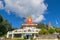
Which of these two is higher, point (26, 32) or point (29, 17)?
point (29, 17)

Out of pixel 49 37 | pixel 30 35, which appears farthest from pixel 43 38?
pixel 30 35

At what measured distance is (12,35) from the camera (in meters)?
66.9

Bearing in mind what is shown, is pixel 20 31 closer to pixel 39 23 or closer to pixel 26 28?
pixel 26 28

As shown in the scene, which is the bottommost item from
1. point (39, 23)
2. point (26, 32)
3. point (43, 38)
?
point (43, 38)

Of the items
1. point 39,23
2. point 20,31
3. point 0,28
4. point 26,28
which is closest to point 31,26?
point 26,28

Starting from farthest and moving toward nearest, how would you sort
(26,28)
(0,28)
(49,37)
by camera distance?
(26,28), (0,28), (49,37)

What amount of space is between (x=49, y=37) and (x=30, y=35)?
2447 centimetres

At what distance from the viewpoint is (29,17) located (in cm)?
8362

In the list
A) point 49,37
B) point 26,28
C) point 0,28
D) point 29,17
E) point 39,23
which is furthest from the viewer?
point 39,23

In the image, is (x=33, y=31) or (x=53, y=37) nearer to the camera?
(x=53, y=37)

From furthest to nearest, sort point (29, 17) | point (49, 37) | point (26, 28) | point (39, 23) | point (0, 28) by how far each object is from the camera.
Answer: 1. point (39, 23)
2. point (29, 17)
3. point (26, 28)
4. point (0, 28)
5. point (49, 37)

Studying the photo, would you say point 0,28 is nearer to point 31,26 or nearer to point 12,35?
point 12,35

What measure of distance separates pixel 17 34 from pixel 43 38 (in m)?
25.2

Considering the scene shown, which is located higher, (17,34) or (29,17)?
(29,17)
